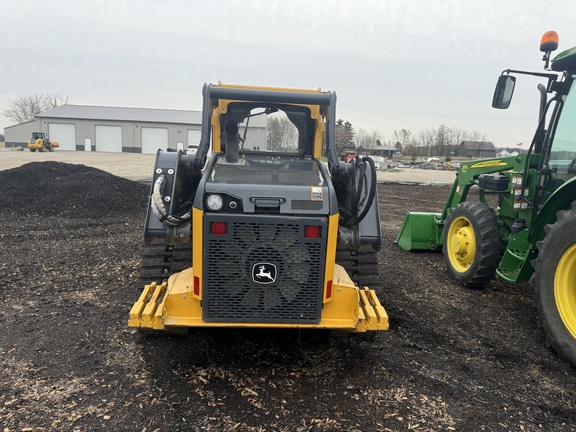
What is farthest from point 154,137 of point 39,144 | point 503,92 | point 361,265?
point 361,265

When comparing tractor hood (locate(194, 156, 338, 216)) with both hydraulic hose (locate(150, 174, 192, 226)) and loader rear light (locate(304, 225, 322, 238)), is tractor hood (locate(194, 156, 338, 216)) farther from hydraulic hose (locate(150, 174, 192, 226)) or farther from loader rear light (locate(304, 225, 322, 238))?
hydraulic hose (locate(150, 174, 192, 226))

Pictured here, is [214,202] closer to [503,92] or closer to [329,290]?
[329,290]

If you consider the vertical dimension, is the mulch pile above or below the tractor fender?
below

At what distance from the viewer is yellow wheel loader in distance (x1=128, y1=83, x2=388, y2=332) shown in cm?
337

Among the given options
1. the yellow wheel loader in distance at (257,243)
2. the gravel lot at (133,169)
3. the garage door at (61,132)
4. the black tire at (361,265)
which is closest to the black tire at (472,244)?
the black tire at (361,265)

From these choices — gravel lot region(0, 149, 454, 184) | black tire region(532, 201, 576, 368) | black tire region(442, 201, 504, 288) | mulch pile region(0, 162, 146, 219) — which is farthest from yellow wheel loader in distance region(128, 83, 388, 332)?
gravel lot region(0, 149, 454, 184)

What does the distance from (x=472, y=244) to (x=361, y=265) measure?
2.03m

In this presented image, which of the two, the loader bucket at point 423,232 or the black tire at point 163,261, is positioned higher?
the black tire at point 163,261

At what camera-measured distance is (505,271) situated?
16.5 feet

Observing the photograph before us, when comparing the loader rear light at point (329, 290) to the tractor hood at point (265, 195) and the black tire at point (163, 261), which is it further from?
the black tire at point (163, 261)

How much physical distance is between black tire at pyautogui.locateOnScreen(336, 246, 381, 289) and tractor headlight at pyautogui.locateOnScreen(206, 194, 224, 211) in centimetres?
149

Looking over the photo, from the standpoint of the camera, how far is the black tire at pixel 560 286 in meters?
3.71

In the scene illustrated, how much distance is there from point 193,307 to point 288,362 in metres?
0.89

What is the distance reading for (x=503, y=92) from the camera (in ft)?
16.3
